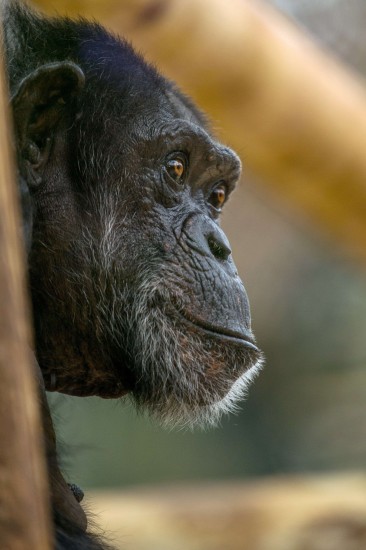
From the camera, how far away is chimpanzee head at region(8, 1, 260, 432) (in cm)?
246

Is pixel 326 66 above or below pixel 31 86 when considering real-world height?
above

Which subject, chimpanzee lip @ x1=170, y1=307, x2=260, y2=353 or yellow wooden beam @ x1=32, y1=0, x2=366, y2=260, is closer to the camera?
chimpanzee lip @ x1=170, y1=307, x2=260, y2=353

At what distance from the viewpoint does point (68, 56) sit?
104 inches

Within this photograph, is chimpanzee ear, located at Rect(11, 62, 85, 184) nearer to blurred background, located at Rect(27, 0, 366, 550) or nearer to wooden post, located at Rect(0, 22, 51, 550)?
wooden post, located at Rect(0, 22, 51, 550)

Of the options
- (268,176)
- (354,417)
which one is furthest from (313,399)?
(268,176)

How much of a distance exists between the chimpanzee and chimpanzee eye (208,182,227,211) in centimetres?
17

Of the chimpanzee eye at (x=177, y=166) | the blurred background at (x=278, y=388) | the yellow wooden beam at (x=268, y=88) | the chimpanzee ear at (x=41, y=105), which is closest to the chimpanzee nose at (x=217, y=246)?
the chimpanzee eye at (x=177, y=166)

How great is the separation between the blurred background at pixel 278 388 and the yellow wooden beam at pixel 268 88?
4628mm

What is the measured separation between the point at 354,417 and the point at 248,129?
5.38 metres

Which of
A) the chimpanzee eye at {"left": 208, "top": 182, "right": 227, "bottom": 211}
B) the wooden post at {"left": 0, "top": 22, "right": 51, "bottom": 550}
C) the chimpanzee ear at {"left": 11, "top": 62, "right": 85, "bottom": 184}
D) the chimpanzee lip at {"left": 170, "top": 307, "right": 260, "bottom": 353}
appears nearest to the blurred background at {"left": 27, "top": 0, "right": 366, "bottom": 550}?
the chimpanzee eye at {"left": 208, "top": 182, "right": 227, "bottom": 211}

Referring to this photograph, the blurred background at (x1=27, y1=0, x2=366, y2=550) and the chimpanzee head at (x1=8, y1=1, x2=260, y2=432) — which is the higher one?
the chimpanzee head at (x1=8, y1=1, x2=260, y2=432)

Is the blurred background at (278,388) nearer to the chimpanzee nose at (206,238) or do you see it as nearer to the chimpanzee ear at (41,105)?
the chimpanzee nose at (206,238)

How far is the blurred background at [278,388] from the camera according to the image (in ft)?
30.3

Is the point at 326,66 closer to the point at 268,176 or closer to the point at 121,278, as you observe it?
the point at 268,176
